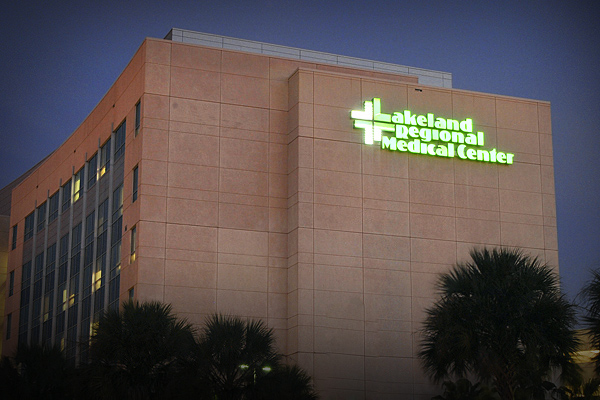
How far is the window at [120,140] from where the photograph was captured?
184 feet

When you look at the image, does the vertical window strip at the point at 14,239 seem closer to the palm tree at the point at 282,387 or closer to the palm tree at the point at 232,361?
the palm tree at the point at 232,361

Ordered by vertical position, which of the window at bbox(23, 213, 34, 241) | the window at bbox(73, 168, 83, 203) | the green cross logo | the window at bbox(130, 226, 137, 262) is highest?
the green cross logo

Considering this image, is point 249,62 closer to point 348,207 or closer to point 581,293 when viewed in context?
point 348,207

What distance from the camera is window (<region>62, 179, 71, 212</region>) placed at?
6781 centimetres

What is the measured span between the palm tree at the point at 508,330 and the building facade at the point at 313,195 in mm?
10775

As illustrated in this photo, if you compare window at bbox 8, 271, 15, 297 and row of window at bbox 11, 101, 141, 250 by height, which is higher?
row of window at bbox 11, 101, 141, 250

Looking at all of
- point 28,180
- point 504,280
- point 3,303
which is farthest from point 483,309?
point 3,303

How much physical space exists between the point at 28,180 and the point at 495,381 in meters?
48.9

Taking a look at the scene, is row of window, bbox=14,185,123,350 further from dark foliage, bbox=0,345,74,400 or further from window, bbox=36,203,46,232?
dark foliage, bbox=0,345,74,400

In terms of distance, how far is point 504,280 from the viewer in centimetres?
4022

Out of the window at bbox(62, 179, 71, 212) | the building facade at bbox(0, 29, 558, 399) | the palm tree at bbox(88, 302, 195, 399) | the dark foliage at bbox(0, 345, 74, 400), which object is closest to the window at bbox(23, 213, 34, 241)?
the window at bbox(62, 179, 71, 212)

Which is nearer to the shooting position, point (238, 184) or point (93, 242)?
point (238, 184)

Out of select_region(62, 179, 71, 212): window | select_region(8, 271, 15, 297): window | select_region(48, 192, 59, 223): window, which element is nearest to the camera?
select_region(62, 179, 71, 212): window

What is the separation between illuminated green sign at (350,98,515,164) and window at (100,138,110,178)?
634 inches
